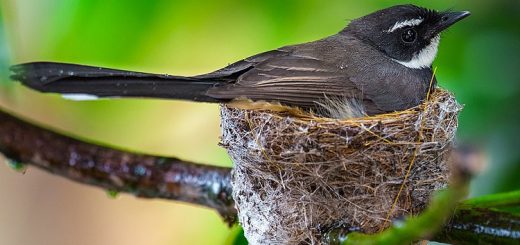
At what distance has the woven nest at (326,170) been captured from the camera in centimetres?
234

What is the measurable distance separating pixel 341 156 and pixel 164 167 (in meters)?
0.75

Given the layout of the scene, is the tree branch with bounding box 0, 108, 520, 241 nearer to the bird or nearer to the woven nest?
the woven nest

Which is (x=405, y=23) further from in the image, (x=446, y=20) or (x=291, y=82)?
(x=291, y=82)

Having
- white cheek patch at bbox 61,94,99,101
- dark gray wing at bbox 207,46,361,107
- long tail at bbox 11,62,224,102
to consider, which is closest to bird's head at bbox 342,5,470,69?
dark gray wing at bbox 207,46,361,107

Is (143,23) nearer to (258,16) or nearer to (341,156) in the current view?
(258,16)

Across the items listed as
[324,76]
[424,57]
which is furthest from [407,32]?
[324,76]

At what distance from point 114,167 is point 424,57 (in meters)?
1.41

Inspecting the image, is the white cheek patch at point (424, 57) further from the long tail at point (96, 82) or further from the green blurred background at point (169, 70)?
the long tail at point (96, 82)

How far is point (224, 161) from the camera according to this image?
3.91 m

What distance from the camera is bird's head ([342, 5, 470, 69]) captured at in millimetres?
3207

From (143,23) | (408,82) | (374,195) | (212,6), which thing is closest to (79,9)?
(143,23)

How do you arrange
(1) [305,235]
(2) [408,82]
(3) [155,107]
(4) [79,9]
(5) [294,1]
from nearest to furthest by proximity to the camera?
(1) [305,235]
(2) [408,82]
(4) [79,9]
(5) [294,1]
(3) [155,107]

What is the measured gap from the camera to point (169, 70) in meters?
3.91

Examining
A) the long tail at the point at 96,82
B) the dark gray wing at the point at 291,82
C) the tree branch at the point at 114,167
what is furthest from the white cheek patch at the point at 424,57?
the long tail at the point at 96,82
